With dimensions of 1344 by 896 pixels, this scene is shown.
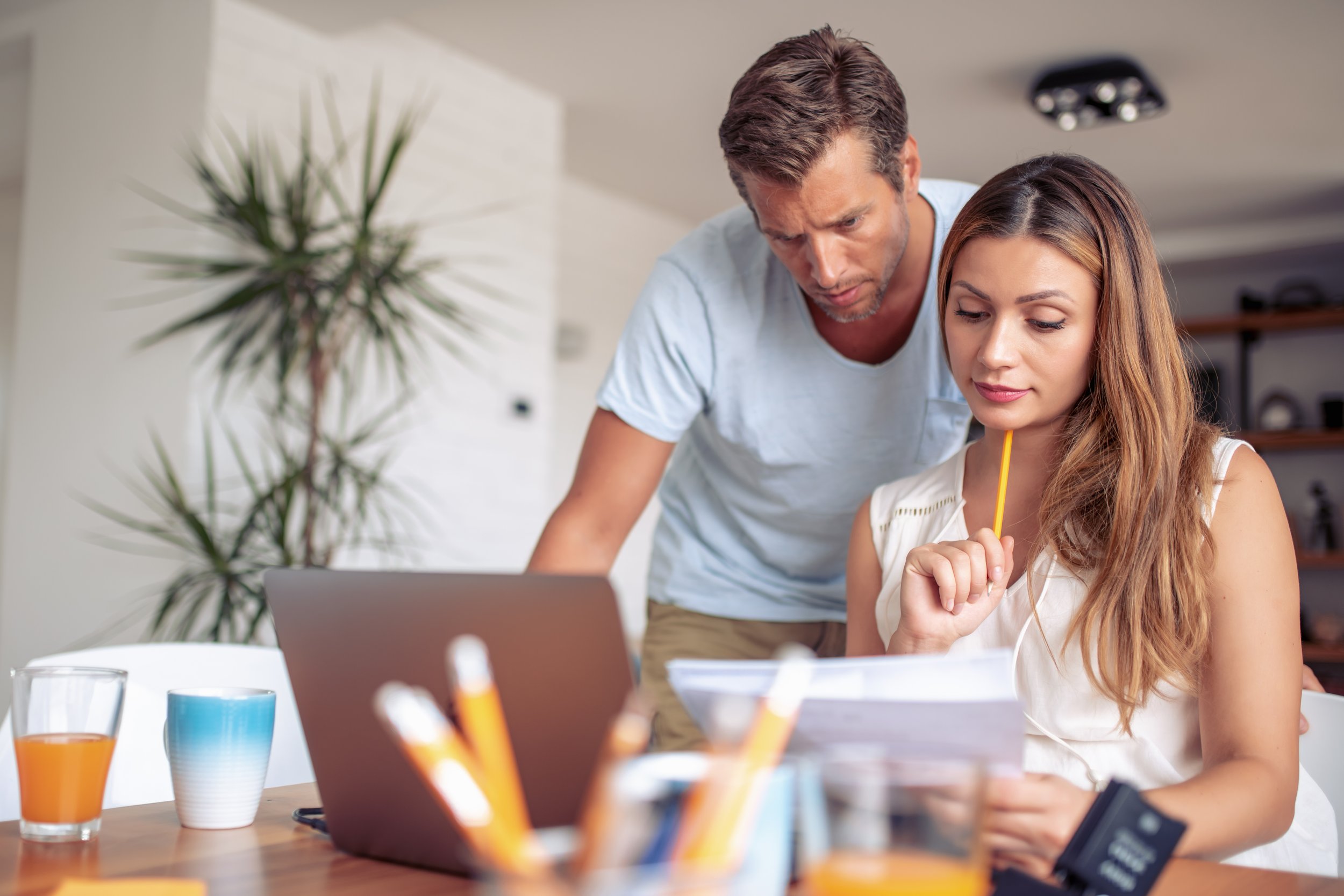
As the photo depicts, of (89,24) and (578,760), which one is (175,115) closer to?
(89,24)

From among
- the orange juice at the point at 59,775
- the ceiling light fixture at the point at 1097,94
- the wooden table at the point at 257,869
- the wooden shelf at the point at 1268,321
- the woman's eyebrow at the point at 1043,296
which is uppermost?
the ceiling light fixture at the point at 1097,94

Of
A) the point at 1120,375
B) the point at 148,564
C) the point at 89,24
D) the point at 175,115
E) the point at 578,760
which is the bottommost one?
the point at 148,564

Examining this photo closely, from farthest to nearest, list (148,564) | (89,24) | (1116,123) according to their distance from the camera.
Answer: (1116,123) < (89,24) < (148,564)

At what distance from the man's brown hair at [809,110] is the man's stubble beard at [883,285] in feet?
0.19

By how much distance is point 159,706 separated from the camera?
1457 mm

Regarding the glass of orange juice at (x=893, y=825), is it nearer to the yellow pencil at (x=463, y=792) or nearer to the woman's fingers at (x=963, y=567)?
the yellow pencil at (x=463, y=792)

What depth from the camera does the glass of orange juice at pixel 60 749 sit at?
2.98 feet

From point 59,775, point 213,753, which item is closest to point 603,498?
point 213,753

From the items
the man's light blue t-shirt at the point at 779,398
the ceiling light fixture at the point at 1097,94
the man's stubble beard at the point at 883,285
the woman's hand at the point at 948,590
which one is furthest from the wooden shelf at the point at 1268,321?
the woman's hand at the point at 948,590

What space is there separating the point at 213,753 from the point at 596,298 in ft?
17.0

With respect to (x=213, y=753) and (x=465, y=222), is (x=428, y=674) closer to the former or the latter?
(x=213, y=753)

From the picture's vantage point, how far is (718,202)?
6227 mm

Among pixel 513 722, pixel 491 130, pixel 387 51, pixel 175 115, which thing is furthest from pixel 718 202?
pixel 513 722

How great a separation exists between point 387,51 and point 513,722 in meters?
3.79
